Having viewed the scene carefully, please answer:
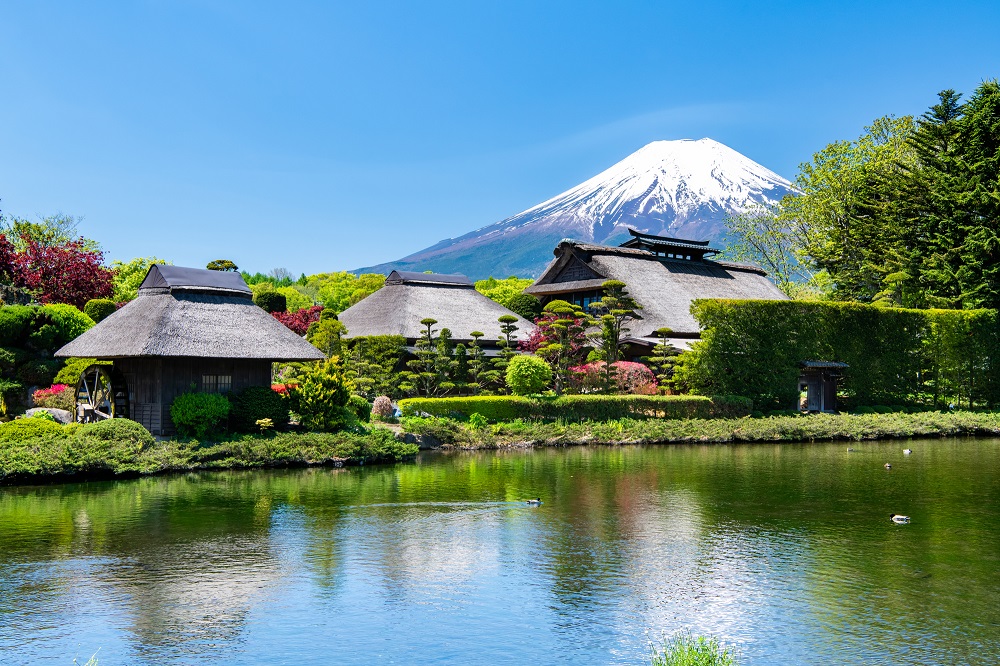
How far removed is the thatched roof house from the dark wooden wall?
22.9 metres

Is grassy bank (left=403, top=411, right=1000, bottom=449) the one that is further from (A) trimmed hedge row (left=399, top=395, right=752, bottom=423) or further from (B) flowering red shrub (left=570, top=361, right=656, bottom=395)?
(B) flowering red shrub (left=570, top=361, right=656, bottom=395)

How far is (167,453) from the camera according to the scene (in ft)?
78.5

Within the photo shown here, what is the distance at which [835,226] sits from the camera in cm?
5991

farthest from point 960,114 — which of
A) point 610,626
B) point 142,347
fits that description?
point 610,626

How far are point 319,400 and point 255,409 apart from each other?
2.05 metres

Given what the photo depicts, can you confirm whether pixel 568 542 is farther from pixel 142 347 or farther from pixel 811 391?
pixel 811 391

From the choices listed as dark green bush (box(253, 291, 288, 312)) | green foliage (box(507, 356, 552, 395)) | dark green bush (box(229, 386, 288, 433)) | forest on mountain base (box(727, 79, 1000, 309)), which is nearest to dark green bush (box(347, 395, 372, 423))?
dark green bush (box(229, 386, 288, 433))

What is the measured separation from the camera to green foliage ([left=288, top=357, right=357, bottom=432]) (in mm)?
28344

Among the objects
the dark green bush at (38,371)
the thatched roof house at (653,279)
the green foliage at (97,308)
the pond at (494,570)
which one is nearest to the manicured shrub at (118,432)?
the pond at (494,570)

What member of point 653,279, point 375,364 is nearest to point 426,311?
point 375,364

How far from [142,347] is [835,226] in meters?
48.0

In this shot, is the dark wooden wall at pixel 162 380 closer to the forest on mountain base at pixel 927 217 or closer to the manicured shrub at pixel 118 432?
the manicured shrub at pixel 118 432

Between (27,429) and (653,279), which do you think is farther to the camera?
(653,279)

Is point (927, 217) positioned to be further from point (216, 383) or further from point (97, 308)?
point (97, 308)
